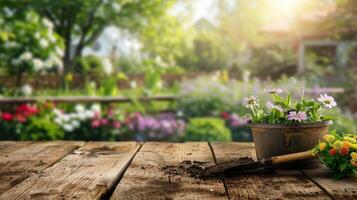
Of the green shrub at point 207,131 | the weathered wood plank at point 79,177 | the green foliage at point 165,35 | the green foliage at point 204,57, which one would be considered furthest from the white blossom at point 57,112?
the green foliage at point 204,57

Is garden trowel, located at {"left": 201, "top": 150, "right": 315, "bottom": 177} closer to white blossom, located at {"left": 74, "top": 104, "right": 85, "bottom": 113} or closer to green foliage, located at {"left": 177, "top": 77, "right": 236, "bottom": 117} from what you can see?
white blossom, located at {"left": 74, "top": 104, "right": 85, "bottom": 113}

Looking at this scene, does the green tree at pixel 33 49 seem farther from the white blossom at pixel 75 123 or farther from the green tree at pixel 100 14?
the green tree at pixel 100 14

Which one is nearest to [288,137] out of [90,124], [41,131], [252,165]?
[252,165]

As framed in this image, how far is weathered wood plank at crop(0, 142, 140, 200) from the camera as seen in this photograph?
1.71 m

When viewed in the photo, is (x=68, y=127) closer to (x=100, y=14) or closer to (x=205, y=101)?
(x=205, y=101)

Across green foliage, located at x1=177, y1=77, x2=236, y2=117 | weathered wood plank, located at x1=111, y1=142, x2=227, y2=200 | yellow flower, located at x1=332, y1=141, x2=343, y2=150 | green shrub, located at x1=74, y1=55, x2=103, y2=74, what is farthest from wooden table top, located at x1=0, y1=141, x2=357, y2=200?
green shrub, located at x1=74, y1=55, x2=103, y2=74

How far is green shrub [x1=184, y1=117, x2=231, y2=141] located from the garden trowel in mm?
5264

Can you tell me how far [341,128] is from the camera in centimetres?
798

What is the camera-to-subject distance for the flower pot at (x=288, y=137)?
2215 millimetres

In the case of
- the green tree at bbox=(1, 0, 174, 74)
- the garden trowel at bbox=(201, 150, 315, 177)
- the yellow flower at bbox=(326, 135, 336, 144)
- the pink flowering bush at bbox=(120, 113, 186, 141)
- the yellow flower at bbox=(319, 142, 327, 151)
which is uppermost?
the green tree at bbox=(1, 0, 174, 74)

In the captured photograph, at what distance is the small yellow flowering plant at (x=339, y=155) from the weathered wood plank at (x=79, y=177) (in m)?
0.73

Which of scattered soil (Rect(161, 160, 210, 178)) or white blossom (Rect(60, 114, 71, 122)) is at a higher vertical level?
white blossom (Rect(60, 114, 71, 122))

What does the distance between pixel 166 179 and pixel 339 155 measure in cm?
61

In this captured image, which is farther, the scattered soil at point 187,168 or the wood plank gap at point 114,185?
the scattered soil at point 187,168
